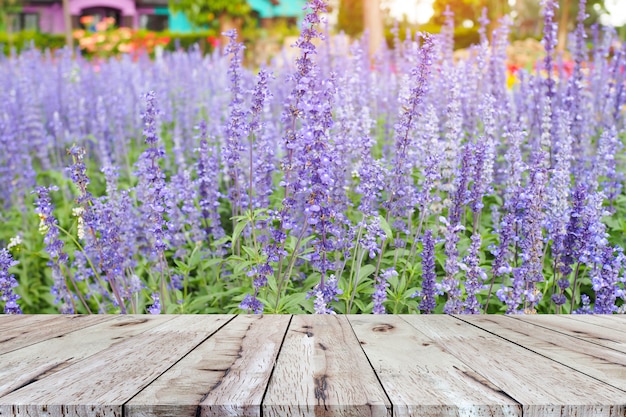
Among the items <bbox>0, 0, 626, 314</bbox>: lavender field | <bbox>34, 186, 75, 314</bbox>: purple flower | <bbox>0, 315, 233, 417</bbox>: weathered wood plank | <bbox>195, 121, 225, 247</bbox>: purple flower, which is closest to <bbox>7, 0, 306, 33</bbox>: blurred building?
<bbox>0, 0, 626, 314</bbox>: lavender field

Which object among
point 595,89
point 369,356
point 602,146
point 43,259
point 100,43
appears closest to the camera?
point 369,356

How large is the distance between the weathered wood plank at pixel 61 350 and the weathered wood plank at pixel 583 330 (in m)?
1.27

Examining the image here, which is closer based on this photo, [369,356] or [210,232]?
[369,356]

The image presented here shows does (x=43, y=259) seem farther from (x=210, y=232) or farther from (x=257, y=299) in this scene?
(x=257, y=299)

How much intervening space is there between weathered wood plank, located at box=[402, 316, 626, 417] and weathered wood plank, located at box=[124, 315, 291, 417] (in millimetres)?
510

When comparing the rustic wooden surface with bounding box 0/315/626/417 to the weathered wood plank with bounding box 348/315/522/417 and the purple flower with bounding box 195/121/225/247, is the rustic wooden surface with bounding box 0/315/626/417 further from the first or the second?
the purple flower with bounding box 195/121/225/247

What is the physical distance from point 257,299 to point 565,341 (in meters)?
1.30

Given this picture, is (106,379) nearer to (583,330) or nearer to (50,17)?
(583,330)

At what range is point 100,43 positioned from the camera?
49.2ft

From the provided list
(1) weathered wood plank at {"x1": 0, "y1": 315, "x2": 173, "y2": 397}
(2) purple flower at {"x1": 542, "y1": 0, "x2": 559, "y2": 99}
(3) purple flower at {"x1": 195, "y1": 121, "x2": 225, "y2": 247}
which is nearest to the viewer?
(1) weathered wood plank at {"x1": 0, "y1": 315, "x2": 173, "y2": 397}

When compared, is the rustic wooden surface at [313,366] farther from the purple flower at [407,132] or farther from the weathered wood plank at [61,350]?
the purple flower at [407,132]

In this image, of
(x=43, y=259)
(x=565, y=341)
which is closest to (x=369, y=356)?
(x=565, y=341)

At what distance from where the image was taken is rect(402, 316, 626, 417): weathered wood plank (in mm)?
1354

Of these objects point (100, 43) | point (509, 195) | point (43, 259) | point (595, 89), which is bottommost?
point (43, 259)
